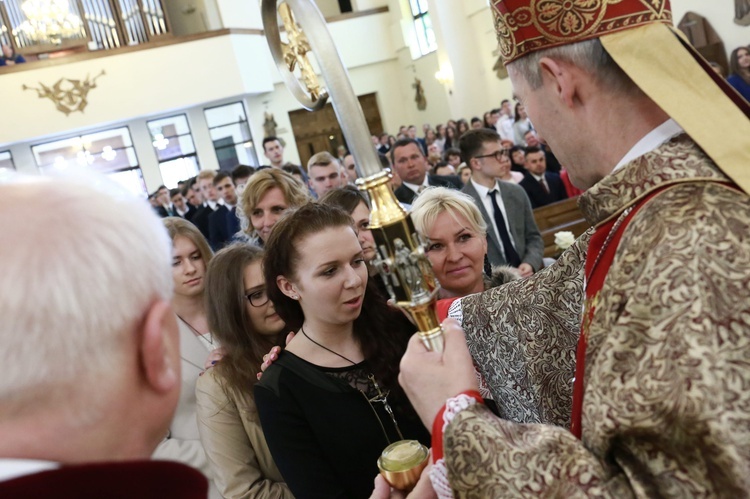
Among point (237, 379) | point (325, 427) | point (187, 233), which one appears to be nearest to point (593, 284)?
point (325, 427)

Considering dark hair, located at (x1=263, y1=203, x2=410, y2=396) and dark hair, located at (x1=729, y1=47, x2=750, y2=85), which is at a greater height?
dark hair, located at (x1=729, y1=47, x2=750, y2=85)

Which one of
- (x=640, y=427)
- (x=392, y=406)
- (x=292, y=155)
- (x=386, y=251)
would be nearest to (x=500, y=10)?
(x=386, y=251)

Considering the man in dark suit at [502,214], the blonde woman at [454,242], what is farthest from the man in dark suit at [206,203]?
the blonde woman at [454,242]

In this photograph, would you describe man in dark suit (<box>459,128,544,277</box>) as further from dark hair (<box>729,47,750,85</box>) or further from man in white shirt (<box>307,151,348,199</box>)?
dark hair (<box>729,47,750,85</box>)

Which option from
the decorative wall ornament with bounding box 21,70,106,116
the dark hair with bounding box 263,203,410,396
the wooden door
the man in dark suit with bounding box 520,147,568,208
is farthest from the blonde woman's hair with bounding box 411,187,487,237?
the wooden door

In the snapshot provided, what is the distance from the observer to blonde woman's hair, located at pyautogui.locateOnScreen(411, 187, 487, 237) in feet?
10.2

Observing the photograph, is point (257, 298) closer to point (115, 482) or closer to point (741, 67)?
point (115, 482)

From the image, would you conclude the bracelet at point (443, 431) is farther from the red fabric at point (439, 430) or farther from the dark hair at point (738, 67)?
the dark hair at point (738, 67)

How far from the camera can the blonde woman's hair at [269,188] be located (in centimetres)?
416

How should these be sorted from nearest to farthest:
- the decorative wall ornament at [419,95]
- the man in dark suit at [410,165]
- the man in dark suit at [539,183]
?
1. the man in dark suit at [410,165]
2. the man in dark suit at [539,183]
3. the decorative wall ornament at [419,95]

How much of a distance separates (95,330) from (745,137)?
3.50ft

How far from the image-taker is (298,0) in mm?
1339

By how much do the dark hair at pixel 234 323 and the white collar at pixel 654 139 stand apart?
169 centimetres

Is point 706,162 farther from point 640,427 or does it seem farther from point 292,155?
point 292,155
